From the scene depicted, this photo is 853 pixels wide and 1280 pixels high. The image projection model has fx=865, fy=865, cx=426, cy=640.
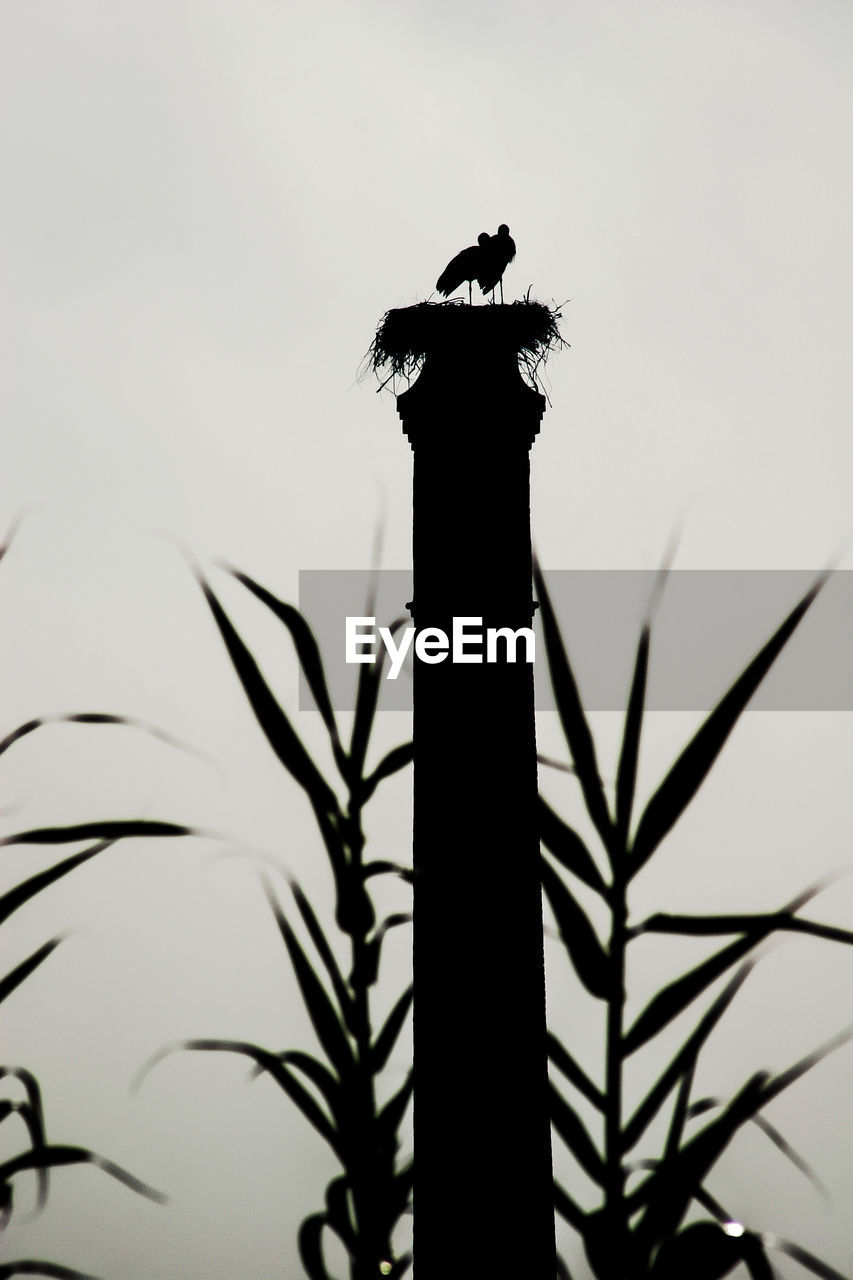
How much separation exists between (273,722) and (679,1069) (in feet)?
3.16

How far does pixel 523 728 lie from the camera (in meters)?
1.36

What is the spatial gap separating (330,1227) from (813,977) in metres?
0.99

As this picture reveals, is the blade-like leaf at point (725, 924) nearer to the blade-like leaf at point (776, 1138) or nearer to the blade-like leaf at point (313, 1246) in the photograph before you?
the blade-like leaf at point (776, 1138)

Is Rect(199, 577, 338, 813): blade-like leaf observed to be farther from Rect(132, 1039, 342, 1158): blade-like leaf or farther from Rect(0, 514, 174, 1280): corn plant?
Rect(132, 1039, 342, 1158): blade-like leaf

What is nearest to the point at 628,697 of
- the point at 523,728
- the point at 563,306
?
the point at 523,728

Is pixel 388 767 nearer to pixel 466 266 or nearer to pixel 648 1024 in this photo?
pixel 648 1024

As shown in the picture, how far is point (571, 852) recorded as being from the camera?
1600mm

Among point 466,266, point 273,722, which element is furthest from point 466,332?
point 273,722

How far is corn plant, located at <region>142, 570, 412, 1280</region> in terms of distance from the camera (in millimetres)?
1466

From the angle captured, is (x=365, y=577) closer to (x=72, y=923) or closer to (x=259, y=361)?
(x=259, y=361)

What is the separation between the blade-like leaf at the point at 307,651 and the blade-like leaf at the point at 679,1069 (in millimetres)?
820

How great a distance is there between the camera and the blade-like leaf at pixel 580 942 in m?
1.56

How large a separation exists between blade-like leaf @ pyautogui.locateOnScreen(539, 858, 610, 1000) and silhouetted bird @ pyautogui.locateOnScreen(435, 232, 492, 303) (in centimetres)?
111

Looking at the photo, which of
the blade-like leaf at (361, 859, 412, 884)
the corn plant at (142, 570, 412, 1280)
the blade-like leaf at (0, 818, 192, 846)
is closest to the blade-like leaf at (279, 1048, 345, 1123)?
the corn plant at (142, 570, 412, 1280)
